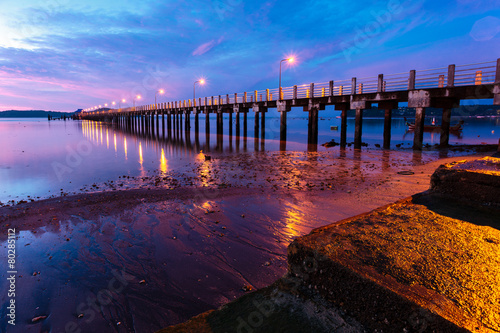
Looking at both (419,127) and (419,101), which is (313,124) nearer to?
(419,127)

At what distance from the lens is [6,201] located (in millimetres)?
9555

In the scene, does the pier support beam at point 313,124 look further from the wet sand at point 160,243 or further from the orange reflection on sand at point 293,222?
the orange reflection on sand at point 293,222

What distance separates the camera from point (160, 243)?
5.59 meters

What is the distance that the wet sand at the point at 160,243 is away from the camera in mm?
3793

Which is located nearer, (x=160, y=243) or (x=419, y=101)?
(x=160, y=243)

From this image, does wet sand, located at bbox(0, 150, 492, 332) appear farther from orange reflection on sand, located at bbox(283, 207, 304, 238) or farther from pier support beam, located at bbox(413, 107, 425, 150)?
pier support beam, located at bbox(413, 107, 425, 150)

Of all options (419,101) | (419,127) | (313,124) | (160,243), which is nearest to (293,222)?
(160,243)

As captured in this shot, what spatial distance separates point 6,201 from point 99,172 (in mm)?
5437

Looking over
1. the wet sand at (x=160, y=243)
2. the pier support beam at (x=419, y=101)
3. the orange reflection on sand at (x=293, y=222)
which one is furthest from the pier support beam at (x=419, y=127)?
the orange reflection on sand at (x=293, y=222)

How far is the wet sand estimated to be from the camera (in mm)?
3793

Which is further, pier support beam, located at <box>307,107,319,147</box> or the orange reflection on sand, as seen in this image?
pier support beam, located at <box>307,107,319,147</box>

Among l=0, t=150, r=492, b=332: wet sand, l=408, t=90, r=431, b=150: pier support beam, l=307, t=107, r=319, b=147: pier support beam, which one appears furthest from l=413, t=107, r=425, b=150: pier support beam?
l=0, t=150, r=492, b=332: wet sand

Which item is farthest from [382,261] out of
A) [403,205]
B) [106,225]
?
[106,225]

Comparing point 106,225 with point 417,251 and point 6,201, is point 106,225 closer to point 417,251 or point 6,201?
point 6,201
